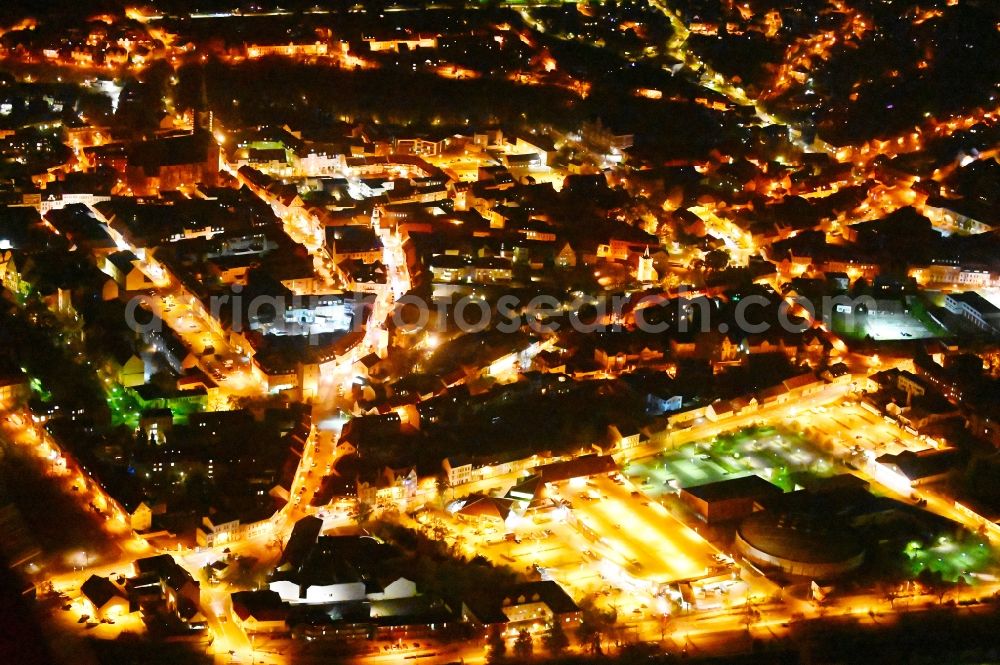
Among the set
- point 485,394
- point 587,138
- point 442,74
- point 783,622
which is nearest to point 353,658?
point 783,622

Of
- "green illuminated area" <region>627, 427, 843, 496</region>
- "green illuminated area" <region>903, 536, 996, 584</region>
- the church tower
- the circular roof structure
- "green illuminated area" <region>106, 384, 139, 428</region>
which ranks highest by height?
the church tower

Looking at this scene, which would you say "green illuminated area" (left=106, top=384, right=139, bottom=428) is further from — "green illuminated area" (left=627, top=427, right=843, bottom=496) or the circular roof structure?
the circular roof structure

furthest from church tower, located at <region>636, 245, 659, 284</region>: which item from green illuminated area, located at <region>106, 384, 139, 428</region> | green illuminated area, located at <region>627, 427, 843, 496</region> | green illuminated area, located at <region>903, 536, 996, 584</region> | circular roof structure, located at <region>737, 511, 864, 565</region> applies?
green illuminated area, located at <region>106, 384, 139, 428</region>

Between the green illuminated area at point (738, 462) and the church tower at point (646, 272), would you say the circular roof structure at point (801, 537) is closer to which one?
the green illuminated area at point (738, 462)

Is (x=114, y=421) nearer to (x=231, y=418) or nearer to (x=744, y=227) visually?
(x=231, y=418)

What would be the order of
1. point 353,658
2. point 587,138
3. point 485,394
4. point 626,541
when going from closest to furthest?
point 353,658 < point 626,541 < point 485,394 < point 587,138

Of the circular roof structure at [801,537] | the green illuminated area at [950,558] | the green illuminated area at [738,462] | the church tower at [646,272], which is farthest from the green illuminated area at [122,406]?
the green illuminated area at [950,558]
